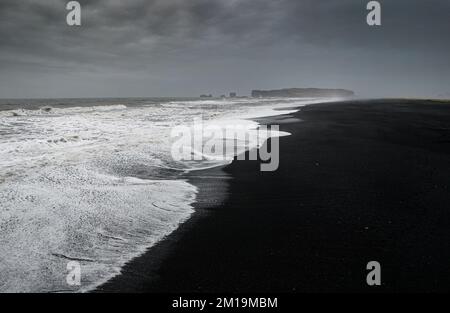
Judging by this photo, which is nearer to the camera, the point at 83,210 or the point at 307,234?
the point at 307,234

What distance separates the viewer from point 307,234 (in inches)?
164

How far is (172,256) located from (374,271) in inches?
88.3

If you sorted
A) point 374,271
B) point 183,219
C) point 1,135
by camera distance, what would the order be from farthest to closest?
1. point 1,135
2. point 183,219
3. point 374,271

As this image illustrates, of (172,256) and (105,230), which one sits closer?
(172,256)

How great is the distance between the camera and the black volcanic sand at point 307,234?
3.14 metres

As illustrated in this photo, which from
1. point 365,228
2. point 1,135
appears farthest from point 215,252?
point 1,135

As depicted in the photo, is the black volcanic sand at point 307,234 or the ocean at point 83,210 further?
the ocean at point 83,210

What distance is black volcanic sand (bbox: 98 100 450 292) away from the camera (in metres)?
3.14

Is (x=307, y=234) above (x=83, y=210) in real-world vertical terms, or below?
below

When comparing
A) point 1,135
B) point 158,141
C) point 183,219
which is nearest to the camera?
point 183,219

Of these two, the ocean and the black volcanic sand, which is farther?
the ocean

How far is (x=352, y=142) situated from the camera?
11.5 metres
